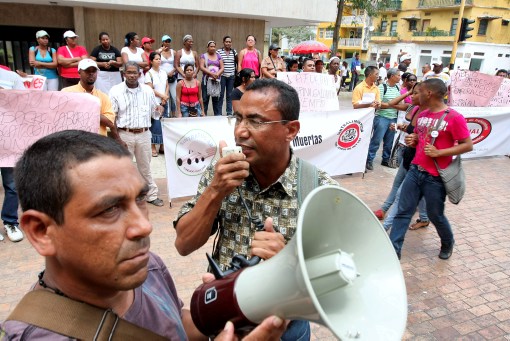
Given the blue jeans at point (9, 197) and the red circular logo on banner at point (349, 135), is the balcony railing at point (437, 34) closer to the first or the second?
the red circular logo on banner at point (349, 135)

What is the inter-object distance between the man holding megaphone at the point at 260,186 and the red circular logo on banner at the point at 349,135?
191 inches

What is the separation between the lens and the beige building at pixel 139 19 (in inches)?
375

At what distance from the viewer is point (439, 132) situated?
12.8ft

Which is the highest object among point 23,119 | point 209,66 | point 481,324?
point 209,66

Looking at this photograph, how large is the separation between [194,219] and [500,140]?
31.0 feet

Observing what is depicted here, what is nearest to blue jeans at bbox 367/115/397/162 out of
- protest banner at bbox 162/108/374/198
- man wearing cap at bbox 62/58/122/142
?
protest banner at bbox 162/108/374/198

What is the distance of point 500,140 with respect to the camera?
8.91 metres

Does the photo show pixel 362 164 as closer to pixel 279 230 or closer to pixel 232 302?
pixel 279 230

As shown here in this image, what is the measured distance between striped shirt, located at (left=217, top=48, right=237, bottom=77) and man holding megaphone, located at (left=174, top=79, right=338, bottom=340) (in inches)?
302

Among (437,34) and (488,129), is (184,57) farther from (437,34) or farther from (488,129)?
(437,34)

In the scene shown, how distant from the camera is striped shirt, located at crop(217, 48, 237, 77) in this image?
30.3 ft

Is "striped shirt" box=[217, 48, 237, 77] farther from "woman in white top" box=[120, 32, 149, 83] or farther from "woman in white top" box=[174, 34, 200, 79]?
"woman in white top" box=[120, 32, 149, 83]

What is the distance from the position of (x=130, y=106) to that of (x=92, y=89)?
0.52 m

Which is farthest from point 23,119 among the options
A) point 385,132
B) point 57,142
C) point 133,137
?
point 385,132
